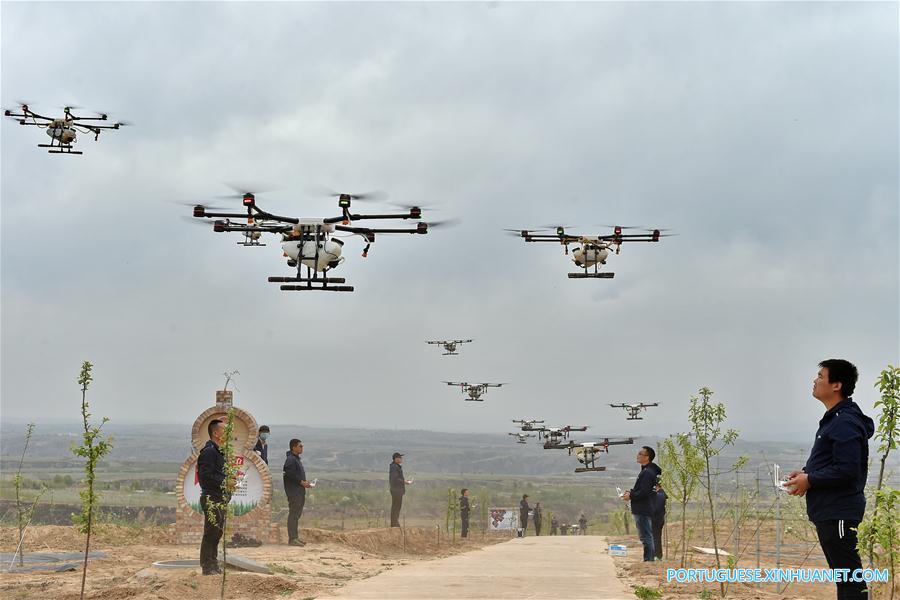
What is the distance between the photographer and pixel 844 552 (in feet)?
19.7

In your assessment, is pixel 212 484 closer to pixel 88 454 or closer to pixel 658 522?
pixel 88 454

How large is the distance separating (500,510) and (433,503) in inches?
992

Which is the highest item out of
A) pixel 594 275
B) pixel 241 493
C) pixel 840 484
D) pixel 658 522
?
pixel 594 275

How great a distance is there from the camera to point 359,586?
11.2 metres

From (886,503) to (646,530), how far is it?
8072 mm

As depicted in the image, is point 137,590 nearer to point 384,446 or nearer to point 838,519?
point 838,519

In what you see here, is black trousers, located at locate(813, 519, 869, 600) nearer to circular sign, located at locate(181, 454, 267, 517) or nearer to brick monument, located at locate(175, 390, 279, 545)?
brick monument, located at locate(175, 390, 279, 545)

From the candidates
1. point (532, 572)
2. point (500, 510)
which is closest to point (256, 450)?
point (532, 572)

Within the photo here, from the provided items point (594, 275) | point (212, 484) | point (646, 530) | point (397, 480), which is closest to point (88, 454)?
point (212, 484)

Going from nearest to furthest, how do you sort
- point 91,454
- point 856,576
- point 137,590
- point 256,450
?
point 856,576, point 91,454, point 137,590, point 256,450

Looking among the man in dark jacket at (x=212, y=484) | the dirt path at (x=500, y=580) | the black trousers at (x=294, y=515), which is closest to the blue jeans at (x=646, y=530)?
the dirt path at (x=500, y=580)

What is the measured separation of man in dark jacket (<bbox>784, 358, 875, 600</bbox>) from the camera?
6.03 m

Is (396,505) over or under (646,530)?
under

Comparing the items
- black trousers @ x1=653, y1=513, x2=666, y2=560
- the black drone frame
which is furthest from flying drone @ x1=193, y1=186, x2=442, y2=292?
black trousers @ x1=653, y1=513, x2=666, y2=560
